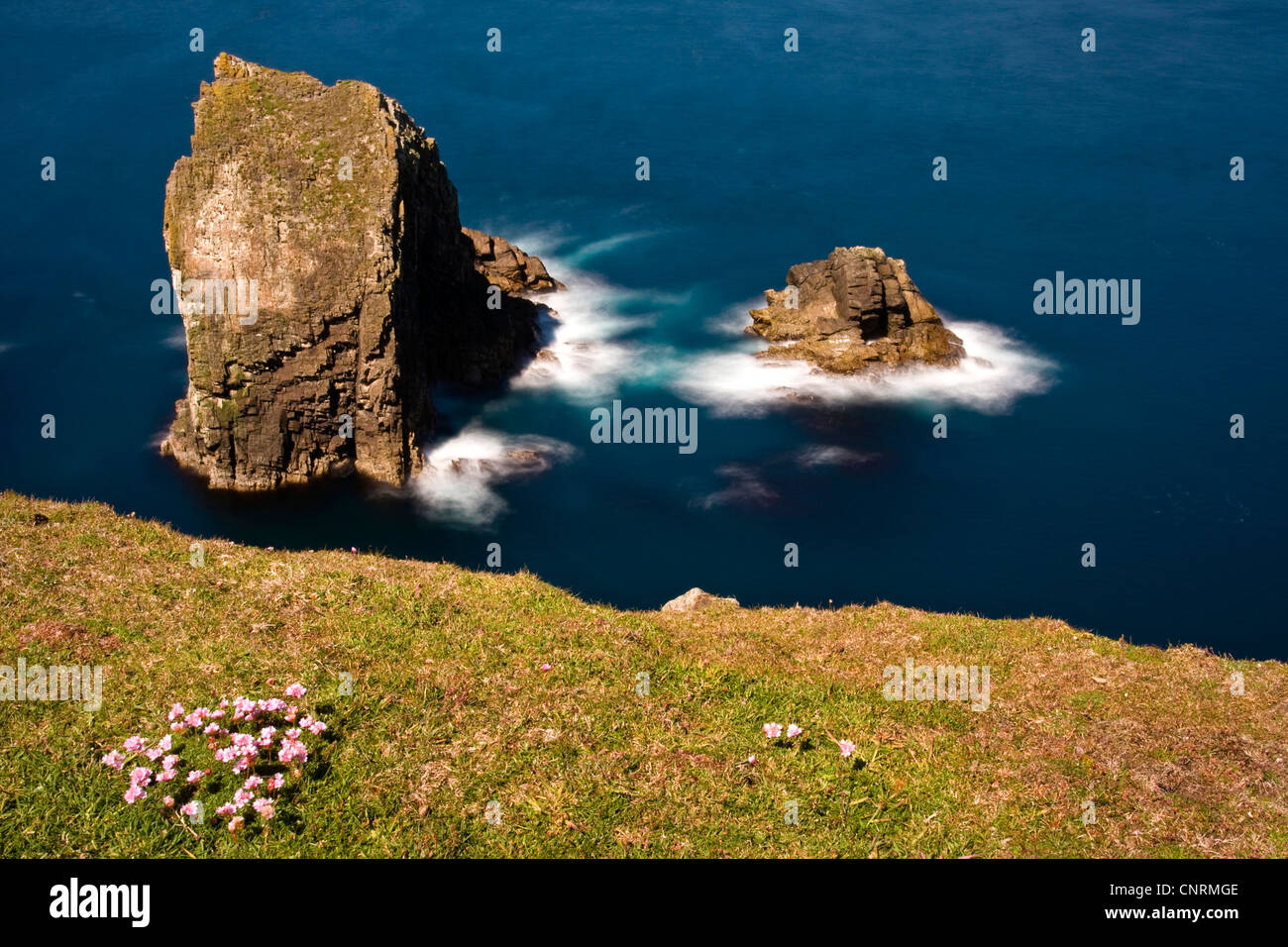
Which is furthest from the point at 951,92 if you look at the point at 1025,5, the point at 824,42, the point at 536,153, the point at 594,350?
the point at 594,350

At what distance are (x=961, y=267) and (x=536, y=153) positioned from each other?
43.0 meters

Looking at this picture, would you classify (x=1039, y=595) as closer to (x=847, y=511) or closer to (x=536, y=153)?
(x=847, y=511)

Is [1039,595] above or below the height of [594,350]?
below

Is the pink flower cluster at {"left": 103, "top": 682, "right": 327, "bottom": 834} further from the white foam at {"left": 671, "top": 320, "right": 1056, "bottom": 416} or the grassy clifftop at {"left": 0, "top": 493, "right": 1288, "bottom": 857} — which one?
the white foam at {"left": 671, "top": 320, "right": 1056, "bottom": 416}

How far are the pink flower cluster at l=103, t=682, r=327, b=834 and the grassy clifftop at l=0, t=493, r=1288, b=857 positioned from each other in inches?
16.6

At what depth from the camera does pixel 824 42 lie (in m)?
140

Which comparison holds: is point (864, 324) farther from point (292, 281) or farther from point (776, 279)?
point (292, 281)

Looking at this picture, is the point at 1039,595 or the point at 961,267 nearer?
the point at 1039,595

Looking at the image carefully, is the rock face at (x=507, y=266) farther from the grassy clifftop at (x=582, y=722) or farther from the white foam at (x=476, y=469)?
the grassy clifftop at (x=582, y=722)

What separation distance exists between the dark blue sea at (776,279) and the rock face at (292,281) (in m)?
3.11

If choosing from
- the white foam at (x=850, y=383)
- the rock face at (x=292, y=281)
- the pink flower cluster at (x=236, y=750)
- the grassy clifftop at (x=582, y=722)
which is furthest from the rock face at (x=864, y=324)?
the pink flower cluster at (x=236, y=750)

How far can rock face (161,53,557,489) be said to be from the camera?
65.0 metres

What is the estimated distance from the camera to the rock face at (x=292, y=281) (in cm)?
6500
